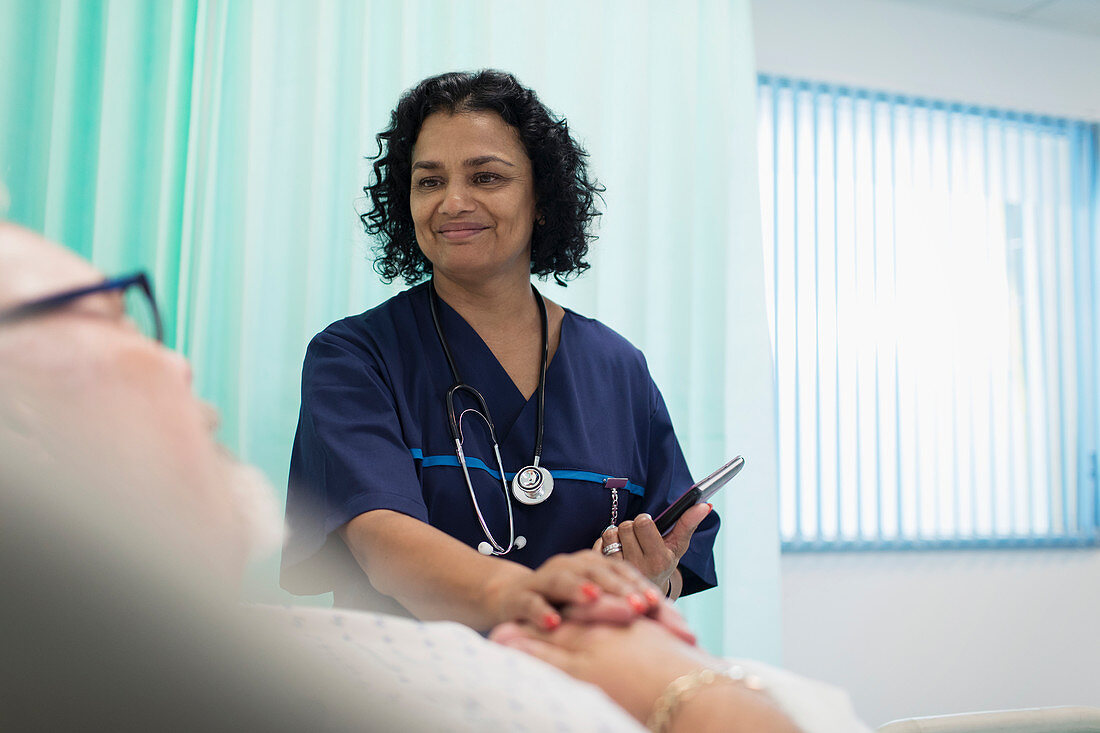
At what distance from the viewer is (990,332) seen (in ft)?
9.35

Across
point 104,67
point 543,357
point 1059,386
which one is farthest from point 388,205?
point 1059,386

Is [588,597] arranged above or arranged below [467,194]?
below

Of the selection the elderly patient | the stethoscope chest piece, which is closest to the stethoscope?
the stethoscope chest piece

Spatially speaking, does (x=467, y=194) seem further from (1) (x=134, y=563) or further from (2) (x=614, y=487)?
(1) (x=134, y=563)

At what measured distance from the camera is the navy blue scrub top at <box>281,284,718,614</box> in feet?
3.11

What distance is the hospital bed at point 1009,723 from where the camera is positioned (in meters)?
0.86

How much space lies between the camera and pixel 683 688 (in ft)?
1.20

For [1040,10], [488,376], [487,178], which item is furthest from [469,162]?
[1040,10]

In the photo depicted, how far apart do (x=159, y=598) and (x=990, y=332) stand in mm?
3090

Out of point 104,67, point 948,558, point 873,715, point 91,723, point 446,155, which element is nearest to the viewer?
point 91,723

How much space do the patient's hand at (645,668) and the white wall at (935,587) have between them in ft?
7.67

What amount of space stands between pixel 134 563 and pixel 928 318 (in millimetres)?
2907

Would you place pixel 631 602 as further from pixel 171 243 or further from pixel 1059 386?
pixel 1059 386

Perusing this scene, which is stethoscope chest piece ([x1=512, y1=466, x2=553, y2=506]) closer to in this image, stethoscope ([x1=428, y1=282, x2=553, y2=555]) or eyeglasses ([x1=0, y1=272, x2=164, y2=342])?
stethoscope ([x1=428, y1=282, x2=553, y2=555])
